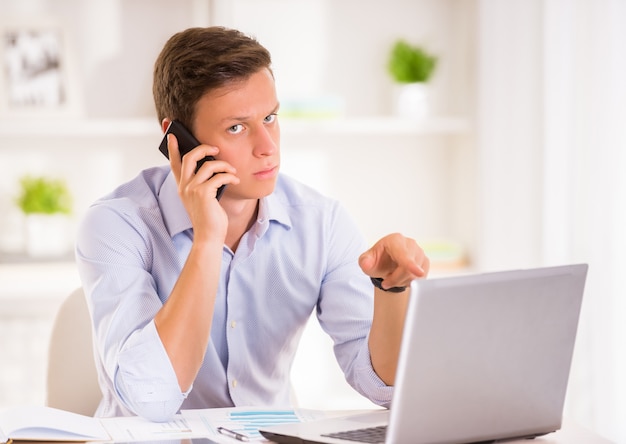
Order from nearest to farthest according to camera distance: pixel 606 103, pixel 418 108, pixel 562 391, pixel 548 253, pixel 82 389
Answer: pixel 562 391, pixel 82 389, pixel 606 103, pixel 548 253, pixel 418 108

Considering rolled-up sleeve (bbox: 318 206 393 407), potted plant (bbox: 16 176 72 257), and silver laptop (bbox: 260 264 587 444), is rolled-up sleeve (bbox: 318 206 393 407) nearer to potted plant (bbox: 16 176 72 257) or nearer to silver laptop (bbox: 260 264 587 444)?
silver laptop (bbox: 260 264 587 444)

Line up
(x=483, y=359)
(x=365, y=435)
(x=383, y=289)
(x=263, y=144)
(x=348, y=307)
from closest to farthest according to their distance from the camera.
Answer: (x=483, y=359) < (x=365, y=435) < (x=383, y=289) < (x=263, y=144) < (x=348, y=307)

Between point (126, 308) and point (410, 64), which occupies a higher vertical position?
point (410, 64)

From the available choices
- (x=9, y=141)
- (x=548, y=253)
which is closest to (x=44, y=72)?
(x=9, y=141)

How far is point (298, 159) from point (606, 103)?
1.09 metres

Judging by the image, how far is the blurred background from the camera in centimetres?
271

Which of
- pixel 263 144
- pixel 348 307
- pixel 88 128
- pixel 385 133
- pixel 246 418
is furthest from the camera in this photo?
pixel 385 133

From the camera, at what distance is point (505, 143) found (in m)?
2.97

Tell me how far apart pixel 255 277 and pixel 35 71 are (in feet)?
5.25

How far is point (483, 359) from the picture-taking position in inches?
45.4

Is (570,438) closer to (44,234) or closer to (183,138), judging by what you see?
(183,138)

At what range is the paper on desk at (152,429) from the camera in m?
1.29

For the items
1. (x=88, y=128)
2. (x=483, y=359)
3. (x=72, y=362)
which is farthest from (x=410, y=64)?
(x=483, y=359)

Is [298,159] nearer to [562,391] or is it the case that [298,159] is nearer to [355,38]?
[355,38]
